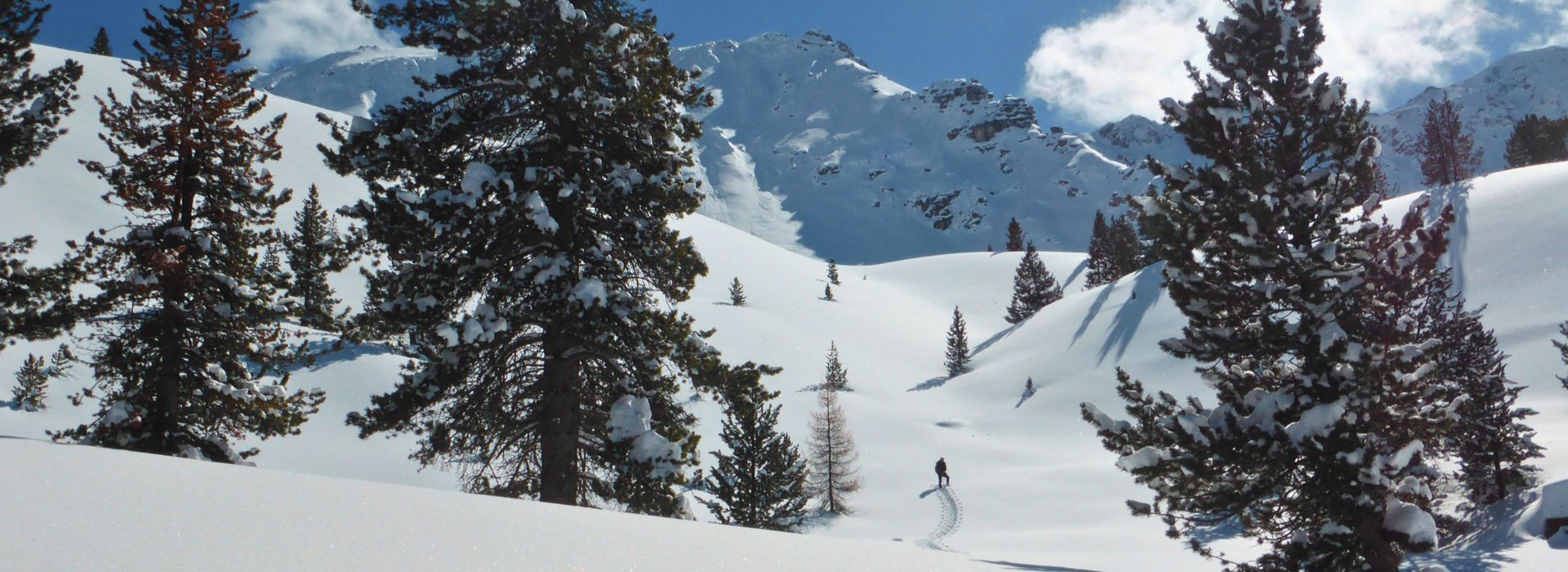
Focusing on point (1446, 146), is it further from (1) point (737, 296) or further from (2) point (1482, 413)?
(1) point (737, 296)

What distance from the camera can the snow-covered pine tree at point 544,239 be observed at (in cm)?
877

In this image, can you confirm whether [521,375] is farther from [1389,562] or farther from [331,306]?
[331,306]

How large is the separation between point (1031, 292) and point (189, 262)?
73278mm

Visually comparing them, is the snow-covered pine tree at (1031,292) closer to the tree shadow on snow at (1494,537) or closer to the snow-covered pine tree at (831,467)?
the snow-covered pine tree at (831,467)

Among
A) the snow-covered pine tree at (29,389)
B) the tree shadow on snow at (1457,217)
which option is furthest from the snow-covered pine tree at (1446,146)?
the snow-covered pine tree at (29,389)

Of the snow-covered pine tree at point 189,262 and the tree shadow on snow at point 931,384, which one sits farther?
the tree shadow on snow at point 931,384

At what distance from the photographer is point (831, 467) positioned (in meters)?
32.5

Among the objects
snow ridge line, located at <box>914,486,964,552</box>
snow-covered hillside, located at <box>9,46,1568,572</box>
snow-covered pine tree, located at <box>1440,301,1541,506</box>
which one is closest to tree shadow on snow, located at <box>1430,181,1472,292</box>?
snow-covered hillside, located at <box>9,46,1568,572</box>

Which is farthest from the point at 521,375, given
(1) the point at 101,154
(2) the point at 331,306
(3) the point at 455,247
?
(1) the point at 101,154

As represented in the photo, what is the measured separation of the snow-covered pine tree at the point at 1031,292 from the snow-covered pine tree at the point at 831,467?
4595 centimetres

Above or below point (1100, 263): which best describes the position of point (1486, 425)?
below

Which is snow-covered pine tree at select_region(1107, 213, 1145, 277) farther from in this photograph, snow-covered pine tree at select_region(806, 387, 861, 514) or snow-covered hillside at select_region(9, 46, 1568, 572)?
snow-covered pine tree at select_region(806, 387, 861, 514)

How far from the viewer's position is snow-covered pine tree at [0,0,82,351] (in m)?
10.6

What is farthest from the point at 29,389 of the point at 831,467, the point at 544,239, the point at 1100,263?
the point at 1100,263
